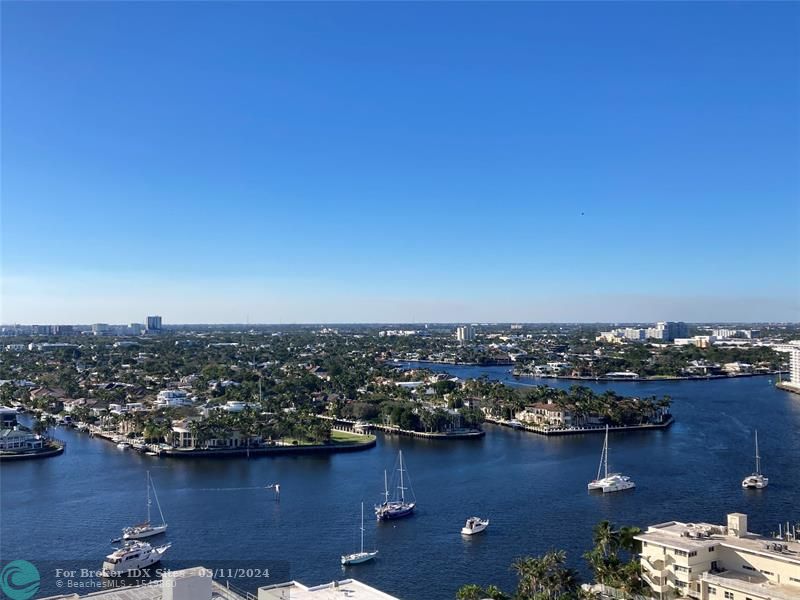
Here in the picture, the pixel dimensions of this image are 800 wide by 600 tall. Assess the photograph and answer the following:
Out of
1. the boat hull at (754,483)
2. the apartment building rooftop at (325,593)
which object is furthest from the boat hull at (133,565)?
the boat hull at (754,483)

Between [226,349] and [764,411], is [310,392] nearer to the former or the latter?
[764,411]

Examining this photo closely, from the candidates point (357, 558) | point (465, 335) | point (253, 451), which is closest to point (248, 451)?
point (253, 451)

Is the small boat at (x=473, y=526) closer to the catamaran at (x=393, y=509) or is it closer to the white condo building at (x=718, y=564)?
the catamaran at (x=393, y=509)

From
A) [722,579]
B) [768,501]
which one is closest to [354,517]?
[722,579]

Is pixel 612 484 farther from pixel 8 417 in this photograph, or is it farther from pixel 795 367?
pixel 795 367

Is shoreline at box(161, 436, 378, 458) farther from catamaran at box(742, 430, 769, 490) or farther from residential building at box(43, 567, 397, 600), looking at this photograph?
residential building at box(43, 567, 397, 600)

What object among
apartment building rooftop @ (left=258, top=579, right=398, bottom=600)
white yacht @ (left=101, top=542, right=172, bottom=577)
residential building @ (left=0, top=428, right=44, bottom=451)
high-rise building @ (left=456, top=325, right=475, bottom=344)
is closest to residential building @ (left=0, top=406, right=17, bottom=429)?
residential building @ (left=0, top=428, right=44, bottom=451)
